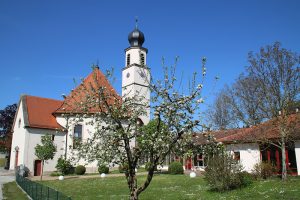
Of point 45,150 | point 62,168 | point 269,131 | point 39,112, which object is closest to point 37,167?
point 62,168

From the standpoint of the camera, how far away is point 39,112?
37.4m

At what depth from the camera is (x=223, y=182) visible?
1577 cm

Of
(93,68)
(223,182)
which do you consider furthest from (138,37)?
(93,68)

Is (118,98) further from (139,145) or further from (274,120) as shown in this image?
(274,120)

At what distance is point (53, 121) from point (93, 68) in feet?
102

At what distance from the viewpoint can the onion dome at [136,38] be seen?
49094 millimetres

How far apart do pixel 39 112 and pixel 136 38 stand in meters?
21.2

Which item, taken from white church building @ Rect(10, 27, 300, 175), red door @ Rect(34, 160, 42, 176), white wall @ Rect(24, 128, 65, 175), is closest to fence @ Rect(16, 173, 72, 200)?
white church building @ Rect(10, 27, 300, 175)

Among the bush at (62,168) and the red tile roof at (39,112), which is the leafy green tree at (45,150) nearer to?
the bush at (62,168)

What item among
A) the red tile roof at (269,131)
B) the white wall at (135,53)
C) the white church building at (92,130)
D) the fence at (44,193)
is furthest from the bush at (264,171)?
the white wall at (135,53)

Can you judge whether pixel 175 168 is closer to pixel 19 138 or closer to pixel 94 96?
pixel 19 138

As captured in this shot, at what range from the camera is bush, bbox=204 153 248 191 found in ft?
51.9

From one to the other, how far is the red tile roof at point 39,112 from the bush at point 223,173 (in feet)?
82.2

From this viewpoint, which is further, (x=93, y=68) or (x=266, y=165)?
(x=266, y=165)
